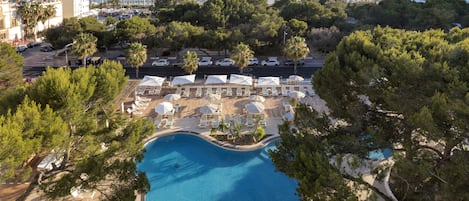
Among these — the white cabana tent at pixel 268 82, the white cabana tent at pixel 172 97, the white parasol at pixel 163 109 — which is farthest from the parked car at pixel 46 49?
the white cabana tent at pixel 268 82

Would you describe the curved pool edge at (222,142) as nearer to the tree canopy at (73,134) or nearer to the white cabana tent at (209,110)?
the white cabana tent at (209,110)

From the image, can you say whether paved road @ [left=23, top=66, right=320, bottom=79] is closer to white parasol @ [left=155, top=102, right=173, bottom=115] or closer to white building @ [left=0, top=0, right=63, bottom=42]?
white parasol @ [left=155, top=102, right=173, bottom=115]

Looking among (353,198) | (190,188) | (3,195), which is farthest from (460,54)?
(3,195)

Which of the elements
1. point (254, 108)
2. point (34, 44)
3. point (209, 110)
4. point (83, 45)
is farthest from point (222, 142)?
point (34, 44)

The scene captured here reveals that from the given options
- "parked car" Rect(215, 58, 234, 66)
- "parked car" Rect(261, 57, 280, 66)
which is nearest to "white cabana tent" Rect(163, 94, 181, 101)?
"parked car" Rect(215, 58, 234, 66)

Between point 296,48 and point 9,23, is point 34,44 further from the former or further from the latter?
point 296,48
